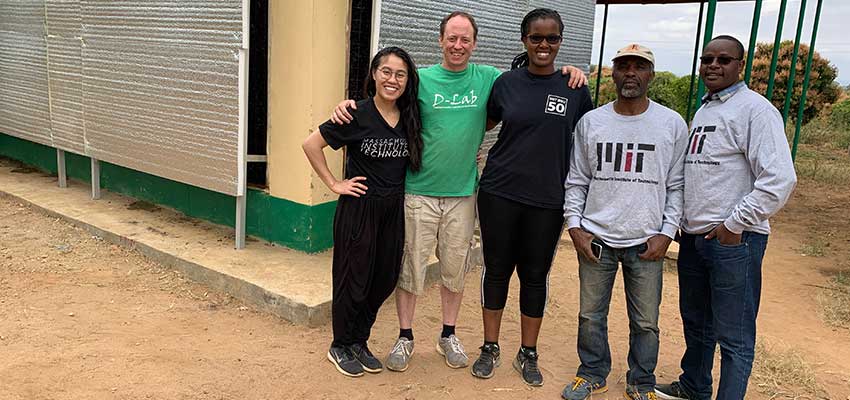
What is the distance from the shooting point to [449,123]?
9.93 feet

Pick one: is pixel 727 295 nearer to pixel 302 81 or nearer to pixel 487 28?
pixel 302 81

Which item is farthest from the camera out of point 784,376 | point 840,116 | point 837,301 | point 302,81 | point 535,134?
point 840,116

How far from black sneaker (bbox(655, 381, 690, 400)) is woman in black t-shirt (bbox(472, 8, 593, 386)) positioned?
0.74 meters

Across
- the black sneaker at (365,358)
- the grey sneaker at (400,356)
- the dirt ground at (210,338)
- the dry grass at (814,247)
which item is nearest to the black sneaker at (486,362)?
the dirt ground at (210,338)

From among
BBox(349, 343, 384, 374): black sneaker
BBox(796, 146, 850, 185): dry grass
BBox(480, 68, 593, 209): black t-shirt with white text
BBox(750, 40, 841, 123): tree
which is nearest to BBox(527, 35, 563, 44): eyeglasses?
BBox(480, 68, 593, 209): black t-shirt with white text

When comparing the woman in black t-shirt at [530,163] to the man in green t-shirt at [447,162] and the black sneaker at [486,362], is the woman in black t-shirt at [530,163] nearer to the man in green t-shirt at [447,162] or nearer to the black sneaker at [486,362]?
the man in green t-shirt at [447,162]

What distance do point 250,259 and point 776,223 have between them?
6215 mm

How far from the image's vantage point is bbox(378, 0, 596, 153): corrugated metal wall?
14.5ft

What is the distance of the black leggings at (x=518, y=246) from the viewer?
2.99 metres

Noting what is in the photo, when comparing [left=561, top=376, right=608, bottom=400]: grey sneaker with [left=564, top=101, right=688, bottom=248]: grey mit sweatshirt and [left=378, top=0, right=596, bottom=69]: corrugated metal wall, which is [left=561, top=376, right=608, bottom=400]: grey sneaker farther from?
[left=378, top=0, right=596, bottom=69]: corrugated metal wall

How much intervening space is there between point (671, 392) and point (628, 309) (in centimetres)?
59

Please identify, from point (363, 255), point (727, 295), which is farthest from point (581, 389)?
point (363, 255)

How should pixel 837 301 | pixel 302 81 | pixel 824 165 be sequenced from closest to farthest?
pixel 302 81 → pixel 837 301 → pixel 824 165

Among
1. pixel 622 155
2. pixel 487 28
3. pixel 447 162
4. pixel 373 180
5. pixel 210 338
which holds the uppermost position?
pixel 487 28
